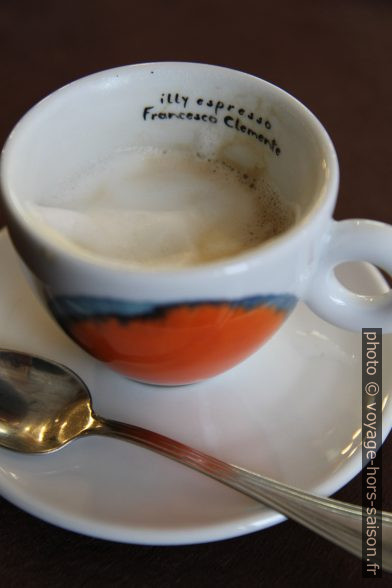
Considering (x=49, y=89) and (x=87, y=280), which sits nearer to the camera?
(x=87, y=280)

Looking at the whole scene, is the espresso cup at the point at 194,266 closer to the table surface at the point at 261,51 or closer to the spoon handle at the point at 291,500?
the spoon handle at the point at 291,500

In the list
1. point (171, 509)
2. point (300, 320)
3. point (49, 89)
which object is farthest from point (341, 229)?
point (49, 89)

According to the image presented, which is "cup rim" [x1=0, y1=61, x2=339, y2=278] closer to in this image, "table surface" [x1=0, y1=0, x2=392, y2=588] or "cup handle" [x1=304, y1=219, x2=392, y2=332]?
"cup handle" [x1=304, y1=219, x2=392, y2=332]

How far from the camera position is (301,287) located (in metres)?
0.61

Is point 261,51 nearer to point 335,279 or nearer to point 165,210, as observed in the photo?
point 165,210

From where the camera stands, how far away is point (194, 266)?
51 centimetres

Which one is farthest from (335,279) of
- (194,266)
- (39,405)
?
(39,405)

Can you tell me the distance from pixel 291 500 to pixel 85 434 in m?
A: 0.21

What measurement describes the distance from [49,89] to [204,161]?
506mm

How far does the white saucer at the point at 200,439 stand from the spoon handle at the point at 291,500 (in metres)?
0.02

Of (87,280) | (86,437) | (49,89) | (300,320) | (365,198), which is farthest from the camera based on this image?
(49,89)

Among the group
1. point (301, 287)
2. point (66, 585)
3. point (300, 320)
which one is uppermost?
point (301, 287)

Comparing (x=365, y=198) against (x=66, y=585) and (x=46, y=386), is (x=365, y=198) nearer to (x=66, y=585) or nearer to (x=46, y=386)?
(x=46, y=386)

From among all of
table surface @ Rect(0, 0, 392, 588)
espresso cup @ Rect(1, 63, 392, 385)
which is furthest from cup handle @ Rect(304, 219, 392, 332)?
table surface @ Rect(0, 0, 392, 588)
